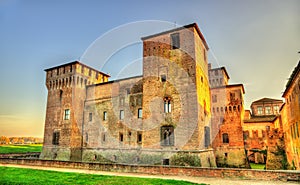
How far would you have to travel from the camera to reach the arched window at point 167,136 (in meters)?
18.2

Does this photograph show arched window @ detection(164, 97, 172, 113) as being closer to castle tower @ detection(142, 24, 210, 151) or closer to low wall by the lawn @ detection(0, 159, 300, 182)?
castle tower @ detection(142, 24, 210, 151)

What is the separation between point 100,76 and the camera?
3166 cm

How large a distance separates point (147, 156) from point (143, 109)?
458cm

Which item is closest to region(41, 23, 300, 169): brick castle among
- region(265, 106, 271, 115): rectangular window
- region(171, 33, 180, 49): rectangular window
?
region(171, 33, 180, 49): rectangular window

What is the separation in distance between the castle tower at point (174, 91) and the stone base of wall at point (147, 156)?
1.68ft

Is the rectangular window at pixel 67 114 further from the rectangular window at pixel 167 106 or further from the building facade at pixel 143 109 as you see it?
the rectangular window at pixel 167 106

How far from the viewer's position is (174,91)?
19.2m

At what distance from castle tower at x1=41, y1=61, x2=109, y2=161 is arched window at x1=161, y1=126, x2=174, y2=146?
12968mm

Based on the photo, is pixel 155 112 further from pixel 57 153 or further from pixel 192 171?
pixel 57 153

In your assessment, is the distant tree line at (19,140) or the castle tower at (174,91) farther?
the distant tree line at (19,140)

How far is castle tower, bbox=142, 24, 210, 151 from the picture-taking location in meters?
17.9

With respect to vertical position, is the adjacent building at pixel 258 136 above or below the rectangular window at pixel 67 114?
below

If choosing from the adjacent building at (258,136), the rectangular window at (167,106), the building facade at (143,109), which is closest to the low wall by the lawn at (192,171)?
the building facade at (143,109)

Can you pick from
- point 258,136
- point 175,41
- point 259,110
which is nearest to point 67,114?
point 175,41
